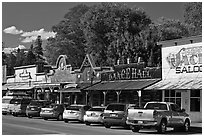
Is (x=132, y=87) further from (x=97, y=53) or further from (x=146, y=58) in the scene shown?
(x=97, y=53)

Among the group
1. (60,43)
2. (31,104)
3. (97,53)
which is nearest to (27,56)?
(60,43)

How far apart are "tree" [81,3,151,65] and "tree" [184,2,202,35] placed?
7.00m

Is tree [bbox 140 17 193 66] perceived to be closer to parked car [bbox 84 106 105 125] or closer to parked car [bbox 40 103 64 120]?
parked car [bbox 40 103 64 120]

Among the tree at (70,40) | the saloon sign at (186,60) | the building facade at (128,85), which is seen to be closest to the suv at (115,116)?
the building facade at (128,85)

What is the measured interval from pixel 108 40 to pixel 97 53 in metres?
2.42

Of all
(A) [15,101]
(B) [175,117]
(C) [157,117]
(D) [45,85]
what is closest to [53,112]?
(A) [15,101]

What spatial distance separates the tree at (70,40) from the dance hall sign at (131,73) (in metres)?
24.1

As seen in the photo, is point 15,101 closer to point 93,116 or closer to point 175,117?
point 93,116

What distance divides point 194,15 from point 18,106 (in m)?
23.9

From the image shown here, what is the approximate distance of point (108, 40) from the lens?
54875mm

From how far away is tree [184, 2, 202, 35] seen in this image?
44406mm

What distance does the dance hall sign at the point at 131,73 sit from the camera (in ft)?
99.2

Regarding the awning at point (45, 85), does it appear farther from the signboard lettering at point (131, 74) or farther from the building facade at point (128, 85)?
the signboard lettering at point (131, 74)

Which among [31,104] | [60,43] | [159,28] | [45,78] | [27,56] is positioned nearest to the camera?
[31,104]
